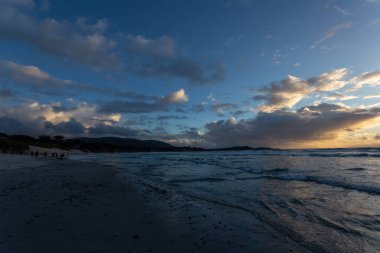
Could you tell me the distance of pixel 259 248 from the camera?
800cm

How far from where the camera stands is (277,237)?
29.6 feet

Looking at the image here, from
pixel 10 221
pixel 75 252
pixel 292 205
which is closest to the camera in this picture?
pixel 75 252

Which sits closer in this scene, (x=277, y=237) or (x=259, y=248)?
(x=259, y=248)

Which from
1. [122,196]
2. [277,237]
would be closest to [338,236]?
[277,237]

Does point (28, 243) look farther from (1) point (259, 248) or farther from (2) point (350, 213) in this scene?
(2) point (350, 213)

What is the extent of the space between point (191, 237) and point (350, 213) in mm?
8028

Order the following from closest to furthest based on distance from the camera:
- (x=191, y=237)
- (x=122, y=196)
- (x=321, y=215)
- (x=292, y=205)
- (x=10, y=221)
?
(x=191, y=237) < (x=10, y=221) < (x=321, y=215) < (x=292, y=205) < (x=122, y=196)

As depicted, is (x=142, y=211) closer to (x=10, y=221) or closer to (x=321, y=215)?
(x=10, y=221)

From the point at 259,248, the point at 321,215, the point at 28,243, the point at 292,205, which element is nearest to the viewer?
the point at 28,243

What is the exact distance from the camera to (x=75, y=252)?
693 cm

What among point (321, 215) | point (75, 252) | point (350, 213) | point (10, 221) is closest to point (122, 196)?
point (10, 221)

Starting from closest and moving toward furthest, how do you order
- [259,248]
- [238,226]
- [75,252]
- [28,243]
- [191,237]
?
[75,252], [28,243], [259,248], [191,237], [238,226]

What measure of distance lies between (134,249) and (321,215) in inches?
340

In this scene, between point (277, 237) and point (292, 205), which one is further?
point (292, 205)
